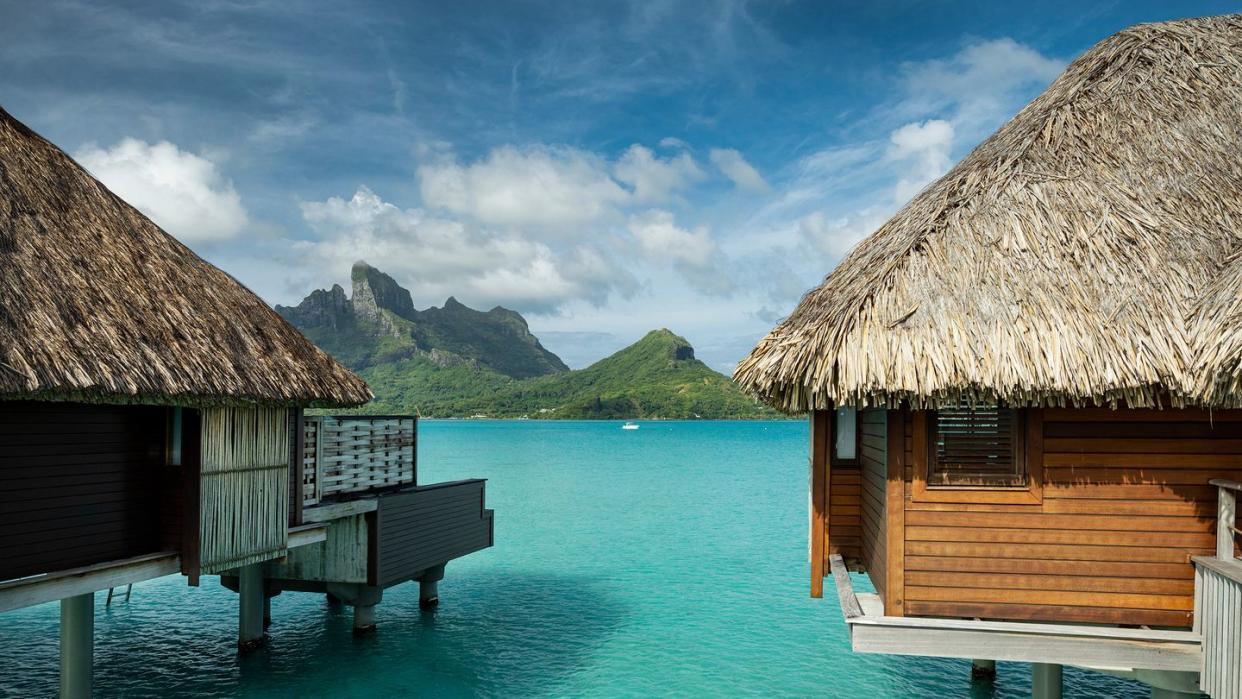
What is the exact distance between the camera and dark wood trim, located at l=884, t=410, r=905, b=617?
24.5 feet

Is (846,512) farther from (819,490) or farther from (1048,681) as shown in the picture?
(1048,681)

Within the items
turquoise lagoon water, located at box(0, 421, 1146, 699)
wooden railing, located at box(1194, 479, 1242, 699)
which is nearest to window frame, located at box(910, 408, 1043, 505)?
wooden railing, located at box(1194, 479, 1242, 699)

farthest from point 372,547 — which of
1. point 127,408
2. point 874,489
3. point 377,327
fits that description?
point 377,327

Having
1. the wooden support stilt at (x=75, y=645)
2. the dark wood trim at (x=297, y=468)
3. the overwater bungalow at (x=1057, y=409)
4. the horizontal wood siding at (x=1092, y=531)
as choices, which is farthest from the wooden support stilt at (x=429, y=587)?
the horizontal wood siding at (x=1092, y=531)

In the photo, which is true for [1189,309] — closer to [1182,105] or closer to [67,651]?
[1182,105]

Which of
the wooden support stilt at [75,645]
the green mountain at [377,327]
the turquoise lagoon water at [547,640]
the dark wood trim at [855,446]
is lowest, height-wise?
the turquoise lagoon water at [547,640]

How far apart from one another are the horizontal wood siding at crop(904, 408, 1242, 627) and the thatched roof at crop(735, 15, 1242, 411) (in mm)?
536

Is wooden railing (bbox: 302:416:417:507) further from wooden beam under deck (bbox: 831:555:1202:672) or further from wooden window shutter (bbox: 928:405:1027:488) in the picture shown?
wooden window shutter (bbox: 928:405:1027:488)

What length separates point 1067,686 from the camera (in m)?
14.0

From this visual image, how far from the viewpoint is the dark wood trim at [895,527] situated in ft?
24.5

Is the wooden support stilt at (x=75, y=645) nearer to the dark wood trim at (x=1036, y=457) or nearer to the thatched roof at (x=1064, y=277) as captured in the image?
the thatched roof at (x=1064, y=277)

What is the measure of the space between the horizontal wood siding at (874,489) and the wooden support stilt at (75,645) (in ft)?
34.2

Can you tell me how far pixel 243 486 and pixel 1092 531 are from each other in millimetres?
10415

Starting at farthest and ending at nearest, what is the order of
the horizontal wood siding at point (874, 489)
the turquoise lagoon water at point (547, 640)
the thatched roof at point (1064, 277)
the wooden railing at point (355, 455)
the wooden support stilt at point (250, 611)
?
the wooden support stilt at point (250, 611), the turquoise lagoon water at point (547, 640), the wooden railing at point (355, 455), the horizontal wood siding at point (874, 489), the thatched roof at point (1064, 277)
